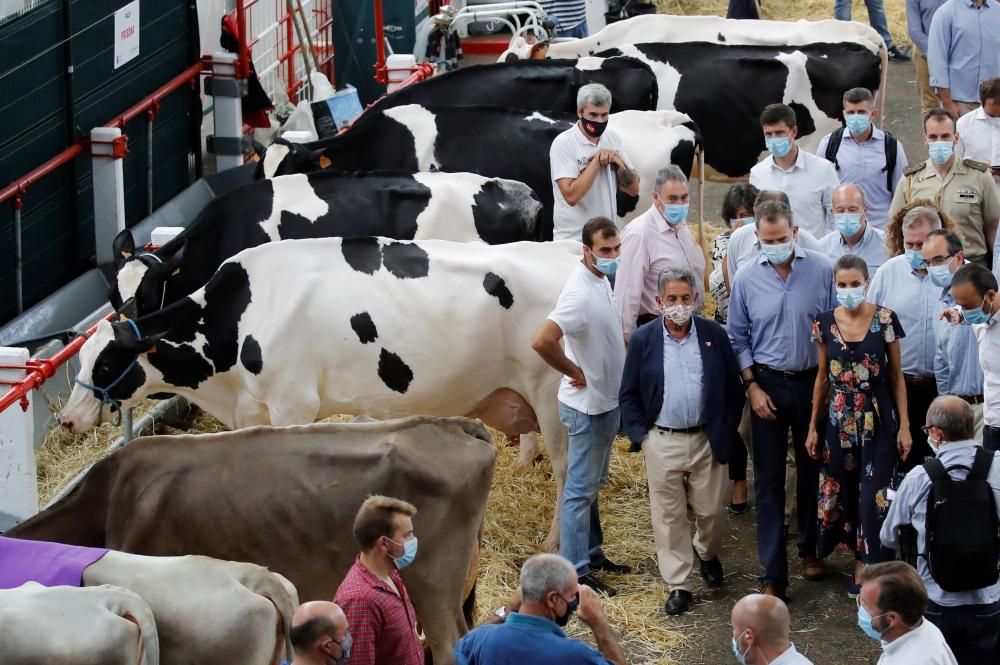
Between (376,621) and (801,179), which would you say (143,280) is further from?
(376,621)

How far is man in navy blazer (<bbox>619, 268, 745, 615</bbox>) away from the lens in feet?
27.2

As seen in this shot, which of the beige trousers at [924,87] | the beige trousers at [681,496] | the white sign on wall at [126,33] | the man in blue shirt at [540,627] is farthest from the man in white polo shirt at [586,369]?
the beige trousers at [924,87]

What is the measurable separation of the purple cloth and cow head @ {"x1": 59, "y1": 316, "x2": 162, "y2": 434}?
8.28 feet

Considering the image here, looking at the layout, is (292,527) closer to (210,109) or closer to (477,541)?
(477,541)

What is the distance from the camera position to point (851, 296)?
8055 millimetres

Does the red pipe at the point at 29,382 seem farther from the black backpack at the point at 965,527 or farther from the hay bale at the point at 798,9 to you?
the hay bale at the point at 798,9

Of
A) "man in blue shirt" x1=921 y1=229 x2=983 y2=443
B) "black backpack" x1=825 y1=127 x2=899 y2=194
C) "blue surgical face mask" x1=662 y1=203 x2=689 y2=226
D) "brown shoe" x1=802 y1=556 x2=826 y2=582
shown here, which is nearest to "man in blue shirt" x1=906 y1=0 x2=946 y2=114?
"black backpack" x1=825 y1=127 x2=899 y2=194

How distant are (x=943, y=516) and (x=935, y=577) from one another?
0.92 feet

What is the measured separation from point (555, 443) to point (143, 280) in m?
3.00

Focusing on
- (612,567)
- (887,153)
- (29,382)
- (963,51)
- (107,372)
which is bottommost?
(612,567)

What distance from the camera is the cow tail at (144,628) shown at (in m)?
6.19

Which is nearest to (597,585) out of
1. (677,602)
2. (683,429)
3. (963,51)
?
(677,602)

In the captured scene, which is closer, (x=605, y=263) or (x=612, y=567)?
(x=605, y=263)

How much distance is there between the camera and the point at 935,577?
714cm
